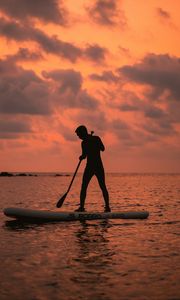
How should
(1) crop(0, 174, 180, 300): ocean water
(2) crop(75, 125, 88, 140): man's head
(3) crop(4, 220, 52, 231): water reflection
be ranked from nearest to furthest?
1. (1) crop(0, 174, 180, 300): ocean water
2. (3) crop(4, 220, 52, 231): water reflection
3. (2) crop(75, 125, 88, 140): man's head

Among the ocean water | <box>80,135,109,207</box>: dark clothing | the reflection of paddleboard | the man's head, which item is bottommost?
the ocean water

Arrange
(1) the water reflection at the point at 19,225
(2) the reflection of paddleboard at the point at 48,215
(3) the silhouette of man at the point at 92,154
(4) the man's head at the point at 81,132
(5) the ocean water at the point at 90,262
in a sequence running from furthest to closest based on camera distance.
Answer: (3) the silhouette of man at the point at 92,154, (4) the man's head at the point at 81,132, (2) the reflection of paddleboard at the point at 48,215, (1) the water reflection at the point at 19,225, (5) the ocean water at the point at 90,262

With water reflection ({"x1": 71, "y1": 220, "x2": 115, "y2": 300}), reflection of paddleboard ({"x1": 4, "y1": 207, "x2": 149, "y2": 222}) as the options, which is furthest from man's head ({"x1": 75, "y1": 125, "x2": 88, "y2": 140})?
water reflection ({"x1": 71, "y1": 220, "x2": 115, "y2": 300})

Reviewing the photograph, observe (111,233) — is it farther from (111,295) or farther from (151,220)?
(111,295)

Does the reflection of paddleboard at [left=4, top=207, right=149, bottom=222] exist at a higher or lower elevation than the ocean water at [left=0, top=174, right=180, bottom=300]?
higher

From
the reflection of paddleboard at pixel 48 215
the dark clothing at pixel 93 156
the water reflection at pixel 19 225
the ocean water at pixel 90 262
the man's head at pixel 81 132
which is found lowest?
the ocean water at pixel 90 262

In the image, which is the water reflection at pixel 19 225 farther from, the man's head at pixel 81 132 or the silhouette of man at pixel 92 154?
the man's head at pixel 81 132

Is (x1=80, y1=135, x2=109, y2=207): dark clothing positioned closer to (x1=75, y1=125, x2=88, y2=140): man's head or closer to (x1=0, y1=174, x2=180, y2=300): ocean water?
(x1=75, y1=125, x2=88, y2=140): man's head

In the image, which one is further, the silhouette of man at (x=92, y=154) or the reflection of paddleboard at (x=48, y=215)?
the silhouette of man at (x=92, y=154)

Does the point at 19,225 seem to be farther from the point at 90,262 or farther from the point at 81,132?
the point at 90,262

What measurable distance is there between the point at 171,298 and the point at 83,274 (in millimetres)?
1636

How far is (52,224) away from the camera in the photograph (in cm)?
1301

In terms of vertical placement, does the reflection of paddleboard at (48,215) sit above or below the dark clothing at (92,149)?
below

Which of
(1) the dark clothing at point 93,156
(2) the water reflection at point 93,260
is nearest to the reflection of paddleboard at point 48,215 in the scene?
(1) the dark clothing at point 93,156
